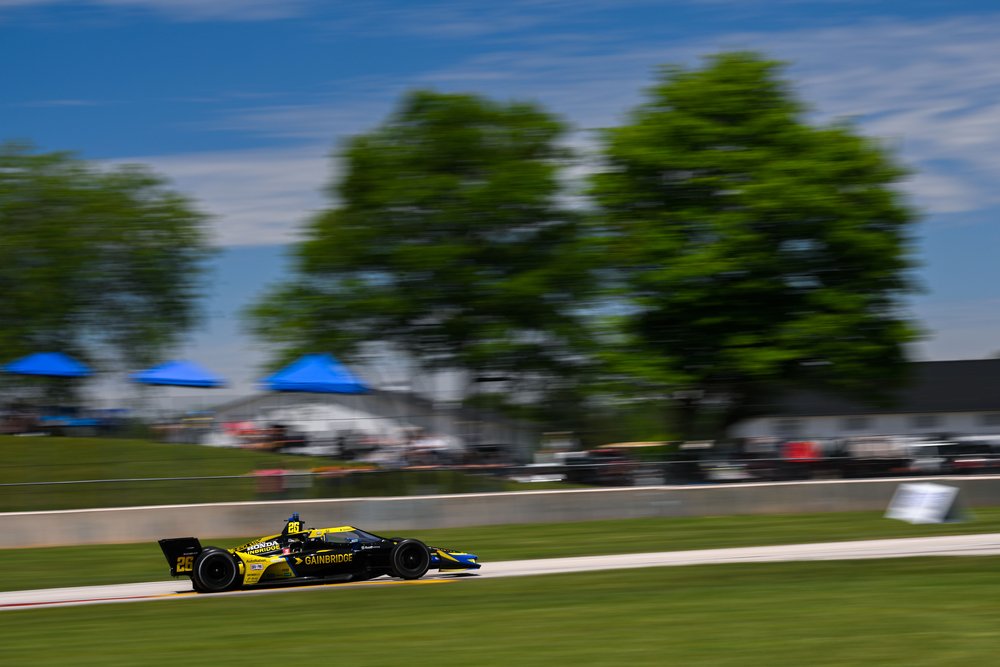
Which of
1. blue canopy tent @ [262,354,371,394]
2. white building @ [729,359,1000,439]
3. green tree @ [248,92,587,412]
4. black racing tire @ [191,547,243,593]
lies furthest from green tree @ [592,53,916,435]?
white building @ [729,359,1000,439]

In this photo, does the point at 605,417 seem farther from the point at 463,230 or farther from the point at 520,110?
the point at 520,110

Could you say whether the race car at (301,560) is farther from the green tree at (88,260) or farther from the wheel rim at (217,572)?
the green tree at (88,260)

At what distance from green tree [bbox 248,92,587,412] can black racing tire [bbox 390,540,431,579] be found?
22497mm

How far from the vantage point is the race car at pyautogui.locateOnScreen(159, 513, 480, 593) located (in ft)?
51.5

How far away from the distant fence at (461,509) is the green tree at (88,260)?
22567 millimetres

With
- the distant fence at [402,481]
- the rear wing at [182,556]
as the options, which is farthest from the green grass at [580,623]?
the distant fence at [402,481]

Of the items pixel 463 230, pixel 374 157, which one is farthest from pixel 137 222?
pixel 463 230

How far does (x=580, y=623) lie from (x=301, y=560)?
518 cm

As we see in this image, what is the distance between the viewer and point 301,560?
51.9ft

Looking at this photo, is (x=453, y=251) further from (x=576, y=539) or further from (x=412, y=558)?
(x=412, y=558)

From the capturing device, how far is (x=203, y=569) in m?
15.7

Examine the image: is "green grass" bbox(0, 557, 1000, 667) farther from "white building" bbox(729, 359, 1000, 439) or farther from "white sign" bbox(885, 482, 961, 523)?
"white building" bbox(729, 359, 1000, 439)

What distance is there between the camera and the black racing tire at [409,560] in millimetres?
16094

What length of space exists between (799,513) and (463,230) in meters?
17.5
